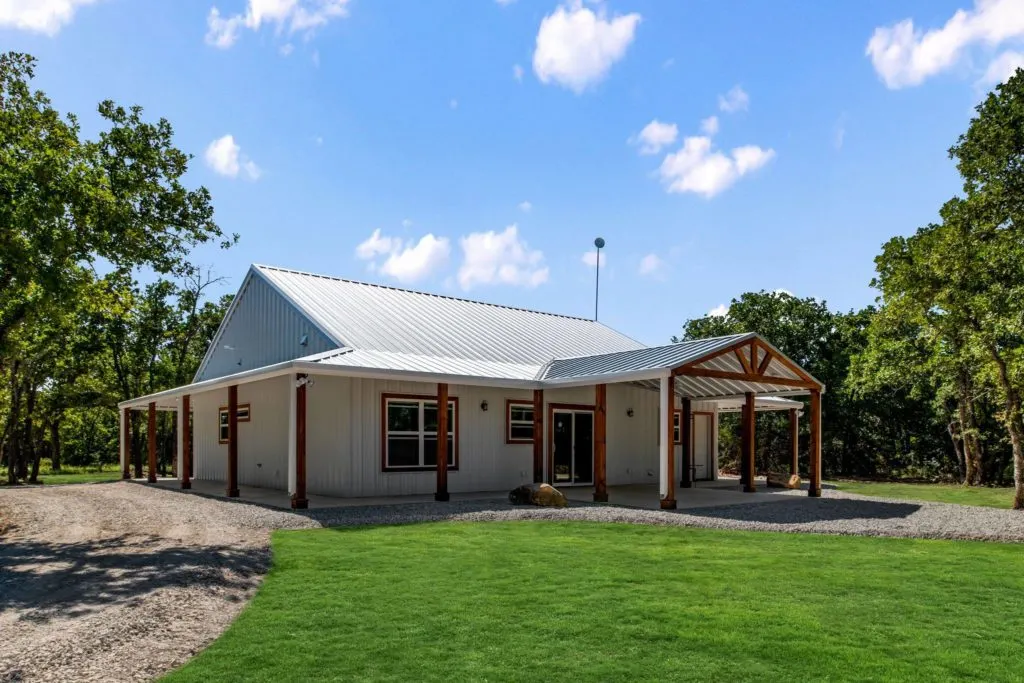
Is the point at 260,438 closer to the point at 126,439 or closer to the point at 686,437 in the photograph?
the point at 126,439

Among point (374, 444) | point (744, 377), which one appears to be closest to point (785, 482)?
point (744, 377)

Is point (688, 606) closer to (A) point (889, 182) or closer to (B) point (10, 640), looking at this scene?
(B) point (10, 640)

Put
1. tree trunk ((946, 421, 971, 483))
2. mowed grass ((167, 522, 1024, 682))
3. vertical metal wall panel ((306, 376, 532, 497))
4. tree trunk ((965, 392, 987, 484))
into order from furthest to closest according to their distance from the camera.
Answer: tree trunk ((946, 421, 971, 483)) → tree trunk ((965, 392, 987, 484)) → vertical metal wall panel ((306, 376, 532, 497)) → mowed grass ((167, 522, 1024, 682))

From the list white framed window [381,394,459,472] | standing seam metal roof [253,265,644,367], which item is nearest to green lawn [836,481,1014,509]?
standing seam metal roof [253,265,644,367]

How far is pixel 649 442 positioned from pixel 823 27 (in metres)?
11.1

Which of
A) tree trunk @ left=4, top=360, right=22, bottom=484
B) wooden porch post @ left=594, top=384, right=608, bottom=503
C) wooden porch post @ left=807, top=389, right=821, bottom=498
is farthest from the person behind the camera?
tree trunk @ left=4, top=360, right=22, bottom=484

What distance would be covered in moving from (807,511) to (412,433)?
305 inches

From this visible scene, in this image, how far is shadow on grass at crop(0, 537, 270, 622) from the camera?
6.36 metres

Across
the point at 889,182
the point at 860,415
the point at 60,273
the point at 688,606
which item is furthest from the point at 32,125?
the point at 860,415

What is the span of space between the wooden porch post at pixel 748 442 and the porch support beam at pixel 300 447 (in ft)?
32.0

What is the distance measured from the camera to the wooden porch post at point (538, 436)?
15.7 m

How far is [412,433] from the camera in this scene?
15.6 m

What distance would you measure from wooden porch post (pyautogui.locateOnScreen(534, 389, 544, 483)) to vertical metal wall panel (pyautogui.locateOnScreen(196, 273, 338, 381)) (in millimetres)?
4416

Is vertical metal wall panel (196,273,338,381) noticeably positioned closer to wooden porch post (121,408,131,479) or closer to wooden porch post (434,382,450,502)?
wooden porch post (121,408,131,479)
